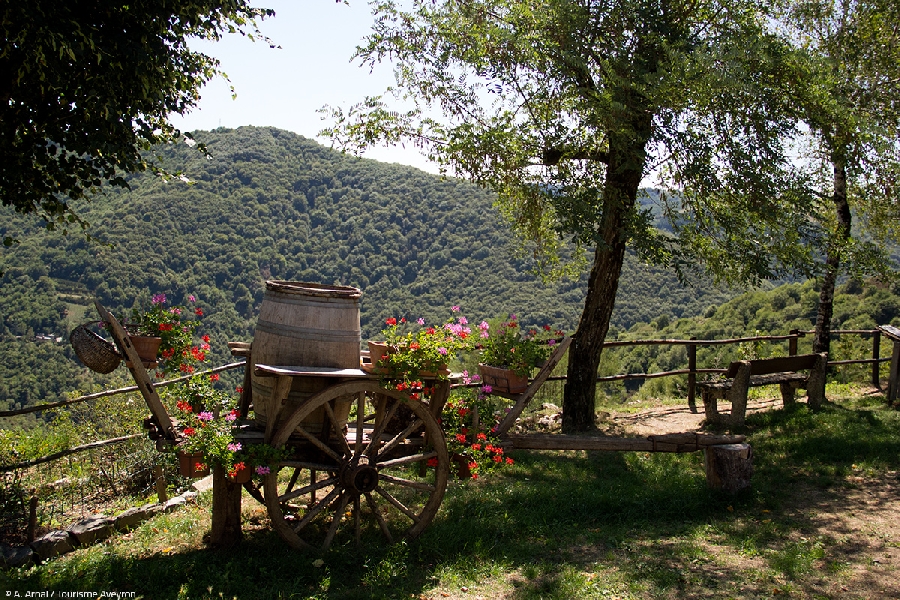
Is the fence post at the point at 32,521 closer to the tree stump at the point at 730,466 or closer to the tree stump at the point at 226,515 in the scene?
the tree stump at the point at 226,515

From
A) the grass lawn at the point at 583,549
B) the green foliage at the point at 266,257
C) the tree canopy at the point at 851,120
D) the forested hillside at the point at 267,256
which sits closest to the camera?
the grass lawn at the point at 583,549

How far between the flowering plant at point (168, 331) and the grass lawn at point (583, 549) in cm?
135

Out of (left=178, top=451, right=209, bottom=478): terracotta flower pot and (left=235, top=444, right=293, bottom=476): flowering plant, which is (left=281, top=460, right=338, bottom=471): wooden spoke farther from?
(left=178, top=451, right=209, bottom=478): terracotta flower pot

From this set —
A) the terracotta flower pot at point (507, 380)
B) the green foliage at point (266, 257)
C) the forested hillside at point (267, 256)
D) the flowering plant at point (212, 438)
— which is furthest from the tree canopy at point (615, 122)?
the green foliage at point (266, 257)

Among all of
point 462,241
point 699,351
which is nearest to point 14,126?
point 699,351

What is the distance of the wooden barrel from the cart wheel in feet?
0.60

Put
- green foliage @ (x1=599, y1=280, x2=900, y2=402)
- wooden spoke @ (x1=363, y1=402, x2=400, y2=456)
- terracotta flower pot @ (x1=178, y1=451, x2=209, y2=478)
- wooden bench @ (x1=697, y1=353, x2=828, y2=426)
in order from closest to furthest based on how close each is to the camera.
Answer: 1. terracotta flower pot @ (x1=178, y1=451, x2=209, y2=478)
2. wooden spoke @ (x1=363, y1=402, x2=400, y2=456)
3. wooden bench @ (x1=697, y1=353, x2=828, y2=426)
4. green foliage @ (x1=599, y1=280, x2=900, y2=402)

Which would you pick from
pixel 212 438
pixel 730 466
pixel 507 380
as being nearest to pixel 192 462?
pixel 212 438

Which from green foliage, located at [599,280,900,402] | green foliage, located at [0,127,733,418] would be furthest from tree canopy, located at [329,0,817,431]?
green foliage, located at [0,127,733,418]

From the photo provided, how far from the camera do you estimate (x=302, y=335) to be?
455 centimetres

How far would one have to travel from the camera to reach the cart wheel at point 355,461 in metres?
4.52

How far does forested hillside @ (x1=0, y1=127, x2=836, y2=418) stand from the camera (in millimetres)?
34781

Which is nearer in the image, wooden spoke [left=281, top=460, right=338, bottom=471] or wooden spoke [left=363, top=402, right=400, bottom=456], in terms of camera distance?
wooden spoke [left=281, top=460, right=338, bottom=471]

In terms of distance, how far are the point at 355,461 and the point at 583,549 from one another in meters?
1.83
